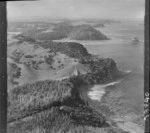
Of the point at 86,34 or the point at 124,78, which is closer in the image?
the point at 124,78

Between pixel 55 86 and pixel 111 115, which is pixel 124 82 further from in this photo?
pixel 55 86

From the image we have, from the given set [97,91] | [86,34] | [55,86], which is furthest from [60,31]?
[97,91]

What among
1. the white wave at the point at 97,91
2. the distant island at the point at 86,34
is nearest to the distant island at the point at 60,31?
the distant island at the point at 86,34

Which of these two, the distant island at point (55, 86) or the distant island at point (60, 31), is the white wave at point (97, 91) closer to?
the distant island at point (55, 86)

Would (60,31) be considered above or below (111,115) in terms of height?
above

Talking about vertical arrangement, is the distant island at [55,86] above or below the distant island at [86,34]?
below

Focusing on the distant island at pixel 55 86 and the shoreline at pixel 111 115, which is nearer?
the shoreline at pixel 111 115

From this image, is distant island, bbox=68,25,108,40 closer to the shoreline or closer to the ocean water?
the ocean water
